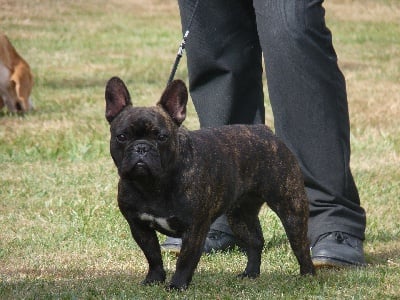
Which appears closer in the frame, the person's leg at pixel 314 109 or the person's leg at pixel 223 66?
the person's leg at pixel 314 109

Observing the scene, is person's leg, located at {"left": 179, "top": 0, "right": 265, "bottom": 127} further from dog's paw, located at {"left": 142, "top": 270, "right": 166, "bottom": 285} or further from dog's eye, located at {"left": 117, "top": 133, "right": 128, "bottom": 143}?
dog's eye, located at {"left": 117, "top": 133, "right": 128, "bottom": 143}

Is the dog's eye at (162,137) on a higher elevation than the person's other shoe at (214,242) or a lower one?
higher

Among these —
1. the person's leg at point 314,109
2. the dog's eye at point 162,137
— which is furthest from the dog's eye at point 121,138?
the person's leg at point 314,109

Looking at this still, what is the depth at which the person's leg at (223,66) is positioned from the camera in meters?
5.43

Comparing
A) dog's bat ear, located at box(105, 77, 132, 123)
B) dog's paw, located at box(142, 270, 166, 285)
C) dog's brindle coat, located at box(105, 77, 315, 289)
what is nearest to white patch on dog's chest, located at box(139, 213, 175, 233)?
dog's brindle coat, located at box(105, 77, 315, 289)

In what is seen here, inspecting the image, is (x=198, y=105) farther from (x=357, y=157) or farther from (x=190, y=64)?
(x=357, y=157)

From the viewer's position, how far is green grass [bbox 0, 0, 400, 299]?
4.66m

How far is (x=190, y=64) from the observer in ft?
18.2

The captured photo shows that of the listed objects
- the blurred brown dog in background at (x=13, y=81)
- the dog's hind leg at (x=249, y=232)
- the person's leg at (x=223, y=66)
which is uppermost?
the person's leg at (x=223, y=66)

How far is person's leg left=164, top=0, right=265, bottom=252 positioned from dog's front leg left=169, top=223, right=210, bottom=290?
97 cm

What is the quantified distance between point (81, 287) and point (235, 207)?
0.79 metres

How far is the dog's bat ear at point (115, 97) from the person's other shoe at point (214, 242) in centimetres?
119

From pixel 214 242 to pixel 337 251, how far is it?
2.19 ft

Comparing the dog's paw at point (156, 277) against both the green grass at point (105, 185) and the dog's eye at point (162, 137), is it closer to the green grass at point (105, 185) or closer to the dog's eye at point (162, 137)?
the green grass at point (105, 185)
